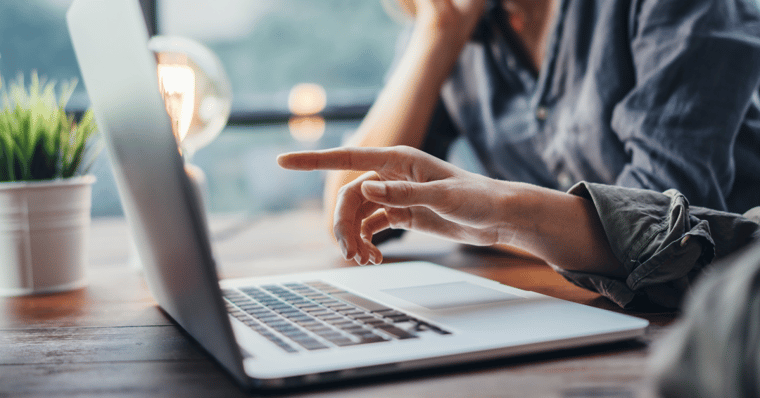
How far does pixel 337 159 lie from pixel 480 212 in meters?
0.16

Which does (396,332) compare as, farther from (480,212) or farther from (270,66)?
(270,66)

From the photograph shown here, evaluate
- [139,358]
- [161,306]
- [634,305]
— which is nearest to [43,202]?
[161,306]

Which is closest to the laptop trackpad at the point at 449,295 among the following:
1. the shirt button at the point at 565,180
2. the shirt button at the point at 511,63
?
the shirt button at the point at 565,180

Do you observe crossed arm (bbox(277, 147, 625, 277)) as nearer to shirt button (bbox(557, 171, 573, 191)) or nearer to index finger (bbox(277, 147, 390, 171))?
index finger (bbox(277, 147, 390, 171))

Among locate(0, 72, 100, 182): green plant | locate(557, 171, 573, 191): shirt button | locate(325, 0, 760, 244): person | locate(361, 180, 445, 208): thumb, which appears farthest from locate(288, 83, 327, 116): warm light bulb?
locate(361, 180, 445, 208): thumb

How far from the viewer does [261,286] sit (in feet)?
2.01

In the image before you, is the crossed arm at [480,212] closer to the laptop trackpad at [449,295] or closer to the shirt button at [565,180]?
the laptop trackpad at [449,295]

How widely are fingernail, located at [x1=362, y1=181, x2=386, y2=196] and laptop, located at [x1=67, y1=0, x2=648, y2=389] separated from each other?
3.9 inches

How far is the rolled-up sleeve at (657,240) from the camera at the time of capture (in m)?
0.52

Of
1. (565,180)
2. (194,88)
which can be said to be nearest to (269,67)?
(194,88)

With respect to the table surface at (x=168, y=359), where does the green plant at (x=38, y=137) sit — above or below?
above

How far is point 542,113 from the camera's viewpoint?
38.8 inches

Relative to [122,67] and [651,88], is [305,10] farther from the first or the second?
[122,67]

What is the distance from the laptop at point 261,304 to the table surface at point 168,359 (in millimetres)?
12
